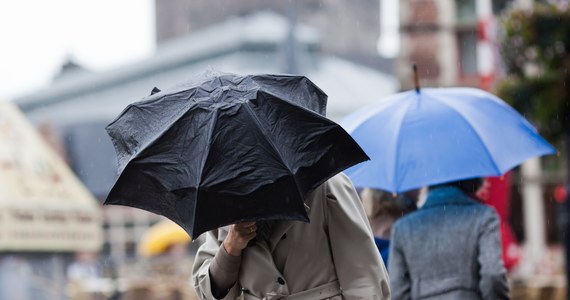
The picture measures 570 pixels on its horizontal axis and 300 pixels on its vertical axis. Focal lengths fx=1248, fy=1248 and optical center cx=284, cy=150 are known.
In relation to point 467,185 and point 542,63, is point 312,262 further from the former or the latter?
point 542,63

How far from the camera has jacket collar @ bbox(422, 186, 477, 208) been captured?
5.91m

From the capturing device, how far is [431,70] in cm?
2522

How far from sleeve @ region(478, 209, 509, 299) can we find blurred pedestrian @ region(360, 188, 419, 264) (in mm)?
814

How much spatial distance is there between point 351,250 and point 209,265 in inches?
19.0

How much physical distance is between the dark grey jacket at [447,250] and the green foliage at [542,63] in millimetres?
7657

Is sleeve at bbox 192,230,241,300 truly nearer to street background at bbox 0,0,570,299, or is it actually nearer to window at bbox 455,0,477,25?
street background at bbox 0,0,570,299

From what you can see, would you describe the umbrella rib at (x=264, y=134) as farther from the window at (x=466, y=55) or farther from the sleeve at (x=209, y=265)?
the window at (x=466, y=55)

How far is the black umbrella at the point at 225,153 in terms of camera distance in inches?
152

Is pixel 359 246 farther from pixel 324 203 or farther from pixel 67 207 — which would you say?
pixel 67 207

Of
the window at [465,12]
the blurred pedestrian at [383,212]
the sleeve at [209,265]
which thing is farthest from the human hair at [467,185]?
the window at [465,12]

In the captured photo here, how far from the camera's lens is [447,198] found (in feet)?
19.5

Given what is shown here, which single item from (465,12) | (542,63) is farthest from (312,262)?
(465,12)

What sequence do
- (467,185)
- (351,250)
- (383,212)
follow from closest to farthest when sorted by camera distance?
1. (351,250)
2. (467,185)
3. (383,212)

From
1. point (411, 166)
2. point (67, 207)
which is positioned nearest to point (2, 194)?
point (67, 207)
